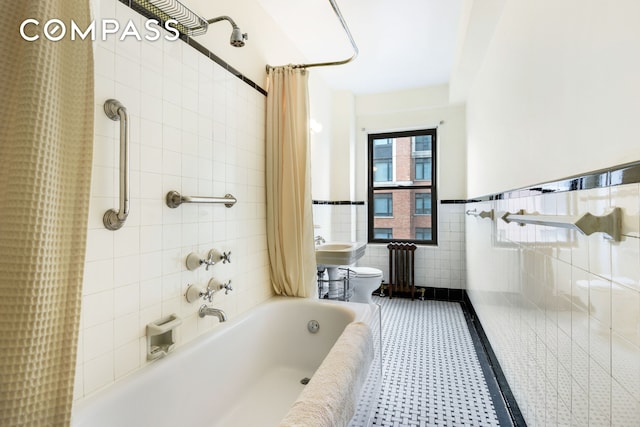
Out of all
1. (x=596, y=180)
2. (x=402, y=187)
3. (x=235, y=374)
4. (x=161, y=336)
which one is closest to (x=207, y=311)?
(x=161, y=336)

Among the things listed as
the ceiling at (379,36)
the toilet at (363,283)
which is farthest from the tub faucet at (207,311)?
the ceiling at (379,36)

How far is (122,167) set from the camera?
1136mm

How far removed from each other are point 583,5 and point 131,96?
164cm

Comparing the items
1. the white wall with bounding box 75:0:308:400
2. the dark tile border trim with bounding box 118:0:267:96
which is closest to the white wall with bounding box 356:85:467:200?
A: the dark tile border trim with bounding box 118:0:267:96

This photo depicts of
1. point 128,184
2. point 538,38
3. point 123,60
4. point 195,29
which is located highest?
point 195,29

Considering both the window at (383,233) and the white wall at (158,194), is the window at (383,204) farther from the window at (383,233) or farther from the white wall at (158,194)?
the white wall at (158,194)

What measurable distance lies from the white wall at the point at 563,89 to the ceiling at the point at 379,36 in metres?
0.58

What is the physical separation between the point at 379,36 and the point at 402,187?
1958mm

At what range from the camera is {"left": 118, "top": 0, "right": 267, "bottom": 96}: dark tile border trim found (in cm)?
128

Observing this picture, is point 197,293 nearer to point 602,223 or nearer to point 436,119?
point 602,223

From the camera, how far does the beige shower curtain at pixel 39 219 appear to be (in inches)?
27.9

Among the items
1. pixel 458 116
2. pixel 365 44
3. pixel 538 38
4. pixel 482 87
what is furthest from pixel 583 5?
pixel 458 116

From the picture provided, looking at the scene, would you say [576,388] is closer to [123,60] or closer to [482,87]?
[123,60]

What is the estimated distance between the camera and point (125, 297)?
123 centimetres
